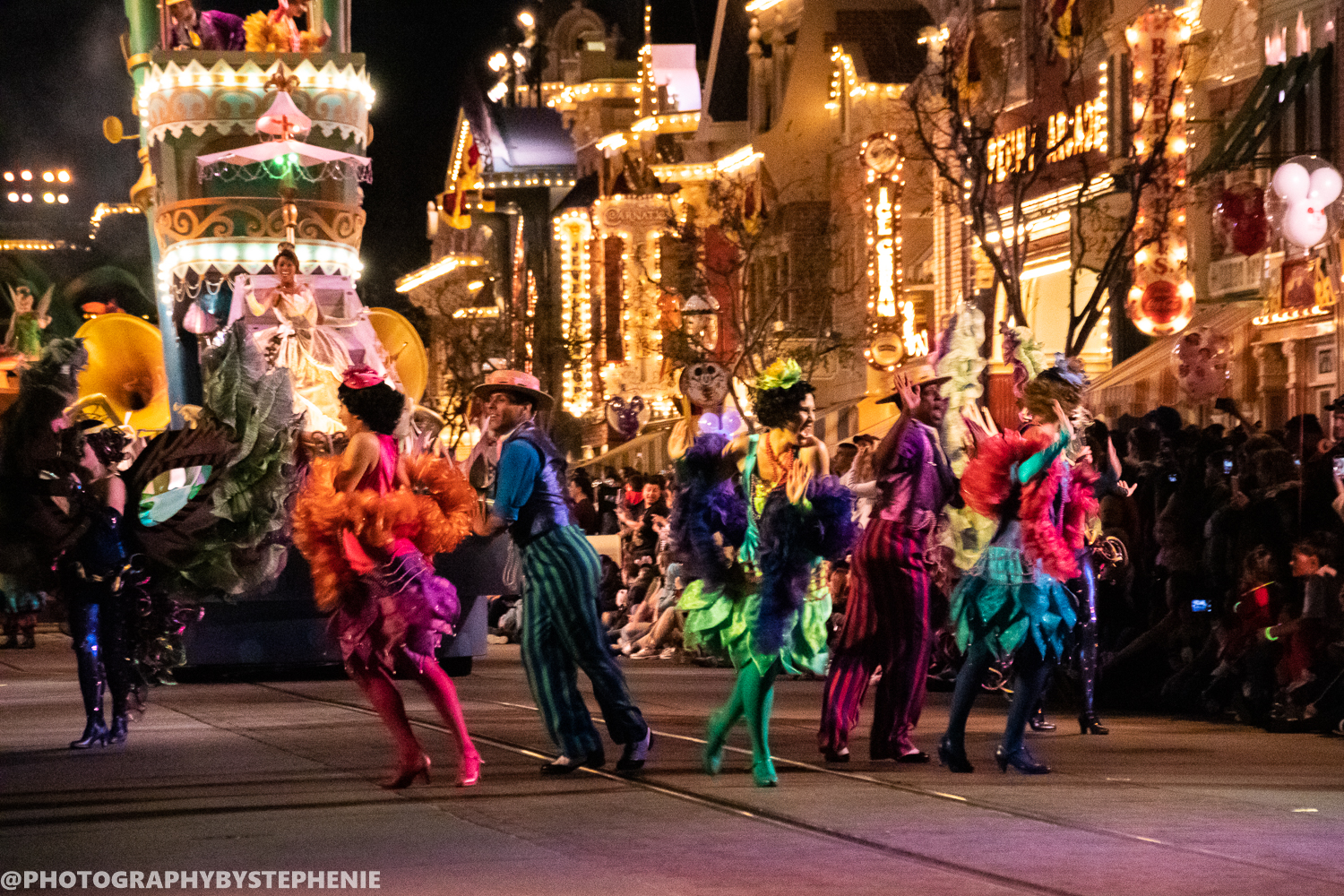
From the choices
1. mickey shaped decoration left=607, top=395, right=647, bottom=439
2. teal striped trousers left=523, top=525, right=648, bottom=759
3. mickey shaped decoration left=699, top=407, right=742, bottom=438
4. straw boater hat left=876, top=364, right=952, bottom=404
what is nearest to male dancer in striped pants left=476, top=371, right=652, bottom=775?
teal striped trousers left=523, top=525, right=648, bottom=759

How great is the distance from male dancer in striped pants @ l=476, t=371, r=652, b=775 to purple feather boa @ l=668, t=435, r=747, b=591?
17.9 inches

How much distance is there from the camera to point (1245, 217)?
22.6m

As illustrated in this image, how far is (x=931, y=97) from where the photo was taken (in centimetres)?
2934

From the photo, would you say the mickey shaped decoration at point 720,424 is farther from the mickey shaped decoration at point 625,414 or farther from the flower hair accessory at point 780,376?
the mickey shaped decoration at point 625,414

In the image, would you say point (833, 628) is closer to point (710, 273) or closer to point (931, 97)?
point (931, 97)

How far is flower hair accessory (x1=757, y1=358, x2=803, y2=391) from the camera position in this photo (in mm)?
9156

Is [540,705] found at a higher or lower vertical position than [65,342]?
lower

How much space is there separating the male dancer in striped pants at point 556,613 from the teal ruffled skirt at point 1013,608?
5.38 ft

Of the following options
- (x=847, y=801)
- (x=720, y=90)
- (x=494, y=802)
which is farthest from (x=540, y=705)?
(x=720, y=90)

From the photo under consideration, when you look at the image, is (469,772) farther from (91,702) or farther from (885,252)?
(885,252)

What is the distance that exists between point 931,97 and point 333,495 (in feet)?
71.8

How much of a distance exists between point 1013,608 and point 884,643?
785 mm

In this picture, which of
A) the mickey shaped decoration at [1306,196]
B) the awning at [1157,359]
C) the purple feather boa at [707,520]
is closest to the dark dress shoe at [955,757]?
the purple feather boa at [707,520]

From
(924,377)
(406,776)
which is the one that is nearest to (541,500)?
(406,776)
